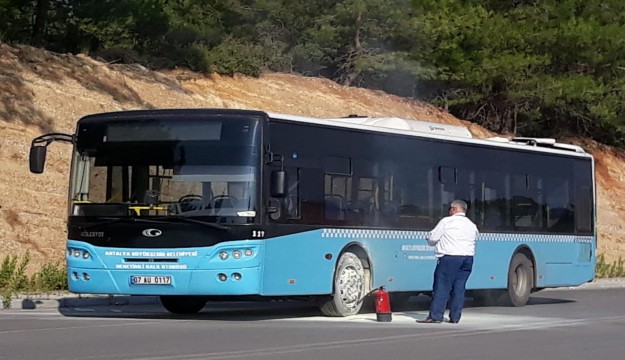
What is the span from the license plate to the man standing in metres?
3.68

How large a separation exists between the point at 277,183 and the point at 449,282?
2770mm

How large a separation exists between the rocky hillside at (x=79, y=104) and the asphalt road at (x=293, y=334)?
7.91 m

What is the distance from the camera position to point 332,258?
62.5 ft

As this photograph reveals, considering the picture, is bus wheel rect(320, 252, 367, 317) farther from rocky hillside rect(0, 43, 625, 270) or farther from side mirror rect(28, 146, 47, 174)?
rocky hillside rect(0, 43, 625, 270)

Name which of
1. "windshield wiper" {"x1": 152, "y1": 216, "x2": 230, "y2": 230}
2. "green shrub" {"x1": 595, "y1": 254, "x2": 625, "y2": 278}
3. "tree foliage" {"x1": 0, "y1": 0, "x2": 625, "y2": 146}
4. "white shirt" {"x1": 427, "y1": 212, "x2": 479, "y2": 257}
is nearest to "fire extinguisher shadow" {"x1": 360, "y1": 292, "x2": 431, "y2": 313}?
"white shirt" {"x1": 427, "y1": 212, "x2": 479, "y2": 257}

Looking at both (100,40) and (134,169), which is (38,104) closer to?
(100,40)

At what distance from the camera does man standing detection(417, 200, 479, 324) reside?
715 inches

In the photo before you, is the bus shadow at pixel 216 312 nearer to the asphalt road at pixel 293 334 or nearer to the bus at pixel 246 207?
the asphalt road at pixel 293 334

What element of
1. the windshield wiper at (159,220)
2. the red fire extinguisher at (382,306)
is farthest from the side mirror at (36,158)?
the red fire extinguisher at (382,306)

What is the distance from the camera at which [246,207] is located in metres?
17.7

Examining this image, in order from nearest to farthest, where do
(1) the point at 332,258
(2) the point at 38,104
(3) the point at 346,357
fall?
(3) the point at 346,357, (1) the point at 332,258, (2) the point at 38,104

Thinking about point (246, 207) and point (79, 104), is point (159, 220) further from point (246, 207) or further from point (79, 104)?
point (79, 104)

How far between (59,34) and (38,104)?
6.63 meters

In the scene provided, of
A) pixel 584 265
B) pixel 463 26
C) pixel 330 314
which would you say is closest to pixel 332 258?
pixel 330 314
